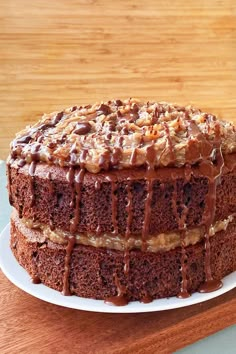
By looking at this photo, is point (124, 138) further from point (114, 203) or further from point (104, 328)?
point (104, 328)

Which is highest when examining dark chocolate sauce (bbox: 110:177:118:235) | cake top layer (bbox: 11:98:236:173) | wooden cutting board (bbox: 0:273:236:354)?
cake top layer (bbox: 11:98:236:173)

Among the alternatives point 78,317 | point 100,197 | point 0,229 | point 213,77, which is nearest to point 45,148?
point 100,197

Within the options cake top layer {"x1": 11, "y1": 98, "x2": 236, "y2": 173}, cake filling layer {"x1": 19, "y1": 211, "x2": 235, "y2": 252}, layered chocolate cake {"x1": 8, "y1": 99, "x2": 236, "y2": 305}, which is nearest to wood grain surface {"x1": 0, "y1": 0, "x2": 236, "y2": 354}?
cake top layer {"x1": 11, "y1": 98, "x2": 236, "y2": 173}

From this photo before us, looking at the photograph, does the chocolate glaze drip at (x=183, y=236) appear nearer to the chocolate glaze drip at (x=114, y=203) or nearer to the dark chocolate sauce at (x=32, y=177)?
the chocolate glaze drip at (x=114, y=203)

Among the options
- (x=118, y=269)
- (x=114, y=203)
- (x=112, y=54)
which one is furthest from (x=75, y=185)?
(x=112, y=54)

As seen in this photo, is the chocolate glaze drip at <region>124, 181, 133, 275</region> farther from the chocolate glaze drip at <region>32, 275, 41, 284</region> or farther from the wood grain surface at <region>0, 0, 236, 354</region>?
the wood grain surface at <region>0, 0, 236, 354</region>

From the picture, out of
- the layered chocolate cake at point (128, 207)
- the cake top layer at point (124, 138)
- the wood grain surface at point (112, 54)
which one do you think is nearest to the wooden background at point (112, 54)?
the wood grain surface at point (112, 54)

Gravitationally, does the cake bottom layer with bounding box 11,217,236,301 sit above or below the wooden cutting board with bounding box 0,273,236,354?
above

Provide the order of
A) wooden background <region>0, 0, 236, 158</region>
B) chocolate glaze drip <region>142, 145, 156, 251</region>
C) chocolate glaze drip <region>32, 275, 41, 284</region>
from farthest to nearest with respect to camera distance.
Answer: wooden background <region>0, 0, 236, 158</region> → chocolate glaze drip <region>32, 275, 41, 284</region> → chocolate glaze drip <region>142, 145, 156, 251</region>
